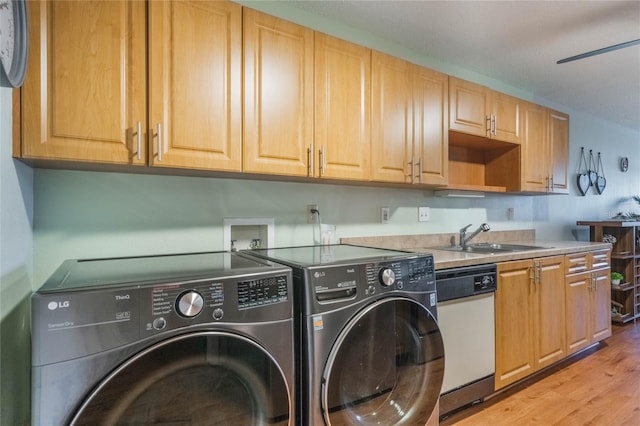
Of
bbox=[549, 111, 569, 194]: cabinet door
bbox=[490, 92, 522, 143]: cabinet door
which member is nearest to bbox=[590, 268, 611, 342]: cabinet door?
bbox=[549, 111, 569, 194]: cabinet door

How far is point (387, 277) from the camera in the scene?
1354 mm

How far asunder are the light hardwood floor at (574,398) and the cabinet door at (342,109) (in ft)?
5.05

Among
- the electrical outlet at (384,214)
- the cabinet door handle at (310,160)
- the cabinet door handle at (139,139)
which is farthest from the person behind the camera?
the electrical outlet at (384,214)

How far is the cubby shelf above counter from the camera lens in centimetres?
115

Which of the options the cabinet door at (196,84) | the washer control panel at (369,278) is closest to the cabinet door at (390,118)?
the washer control panel at (369,278)

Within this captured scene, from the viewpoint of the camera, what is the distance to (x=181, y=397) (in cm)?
95

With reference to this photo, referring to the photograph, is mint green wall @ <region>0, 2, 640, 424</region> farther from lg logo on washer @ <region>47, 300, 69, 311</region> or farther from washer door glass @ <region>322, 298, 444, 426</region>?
washer door glass @ <region>322, 298, 444, 426</region>

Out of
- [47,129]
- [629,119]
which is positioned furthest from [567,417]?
[629,119]

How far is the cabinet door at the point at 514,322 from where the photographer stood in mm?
1998

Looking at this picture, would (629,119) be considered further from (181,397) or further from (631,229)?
(181,397)

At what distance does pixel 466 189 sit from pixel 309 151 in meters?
1.42

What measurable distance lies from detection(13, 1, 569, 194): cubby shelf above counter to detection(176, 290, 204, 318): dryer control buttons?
61cm

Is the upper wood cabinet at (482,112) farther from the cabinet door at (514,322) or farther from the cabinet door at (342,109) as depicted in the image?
the cabinet door at (514,322)

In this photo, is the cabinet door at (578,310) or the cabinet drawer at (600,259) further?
the cabinet drawer at (600,259)
